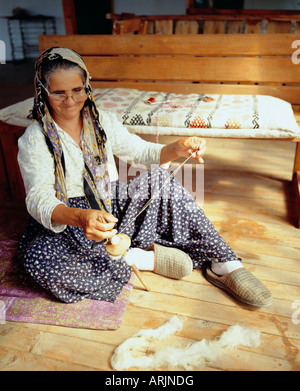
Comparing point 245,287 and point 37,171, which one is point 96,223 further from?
point 245,287

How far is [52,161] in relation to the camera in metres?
1.44

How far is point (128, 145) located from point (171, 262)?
0.61 metres

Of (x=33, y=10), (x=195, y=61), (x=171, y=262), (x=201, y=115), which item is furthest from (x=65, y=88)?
(x=33, y=10)

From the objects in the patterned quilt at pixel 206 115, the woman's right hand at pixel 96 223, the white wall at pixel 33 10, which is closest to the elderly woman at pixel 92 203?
the woman's right hand at pixel 96 223

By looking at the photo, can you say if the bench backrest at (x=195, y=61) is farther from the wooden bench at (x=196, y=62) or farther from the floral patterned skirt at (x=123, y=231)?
the floral patterned skirt at (x=123, y=231)

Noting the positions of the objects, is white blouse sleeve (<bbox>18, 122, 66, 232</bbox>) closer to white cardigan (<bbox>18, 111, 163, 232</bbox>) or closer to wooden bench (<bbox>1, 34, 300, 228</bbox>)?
white cardigan (<bbox>18, 111, 163, 232</bbox>)

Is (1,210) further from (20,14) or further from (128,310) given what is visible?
(20,14)

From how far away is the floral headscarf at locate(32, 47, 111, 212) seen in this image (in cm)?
139

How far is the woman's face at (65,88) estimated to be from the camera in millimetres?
1343

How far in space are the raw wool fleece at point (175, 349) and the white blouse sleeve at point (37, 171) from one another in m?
0.52

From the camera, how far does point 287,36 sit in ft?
8.30
